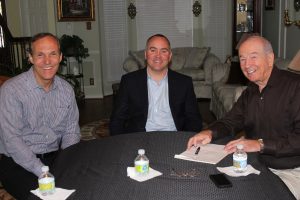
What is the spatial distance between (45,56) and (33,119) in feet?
1.20

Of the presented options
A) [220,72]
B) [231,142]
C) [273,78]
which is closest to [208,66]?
[220,72]

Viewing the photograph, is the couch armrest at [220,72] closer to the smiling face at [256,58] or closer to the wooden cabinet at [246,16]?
the wooden cabinet at [246,16]

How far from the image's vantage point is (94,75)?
7207mm

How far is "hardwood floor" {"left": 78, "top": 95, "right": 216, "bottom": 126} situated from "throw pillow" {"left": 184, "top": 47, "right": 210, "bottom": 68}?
0.69m

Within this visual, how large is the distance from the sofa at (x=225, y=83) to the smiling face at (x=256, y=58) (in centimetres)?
251

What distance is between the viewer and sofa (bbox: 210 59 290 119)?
4.73m

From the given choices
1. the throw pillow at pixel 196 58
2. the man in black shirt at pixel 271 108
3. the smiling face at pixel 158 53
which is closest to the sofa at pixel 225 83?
the throw pillow at pixel 196 58

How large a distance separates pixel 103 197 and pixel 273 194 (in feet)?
2.08

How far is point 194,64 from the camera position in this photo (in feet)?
22.9

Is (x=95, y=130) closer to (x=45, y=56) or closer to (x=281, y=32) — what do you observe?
(x=45, y=56)

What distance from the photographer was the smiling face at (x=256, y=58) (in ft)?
6.75

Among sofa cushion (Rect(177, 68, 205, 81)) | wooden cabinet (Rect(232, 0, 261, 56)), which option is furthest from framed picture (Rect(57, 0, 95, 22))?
wooden cabinet (Rect(232, 0, 261, 56))

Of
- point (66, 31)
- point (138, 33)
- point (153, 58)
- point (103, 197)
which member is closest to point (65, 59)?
point (66, 31)

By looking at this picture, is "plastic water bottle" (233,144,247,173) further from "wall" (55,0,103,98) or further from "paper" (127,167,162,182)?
"wall" (55,0,103,98)
